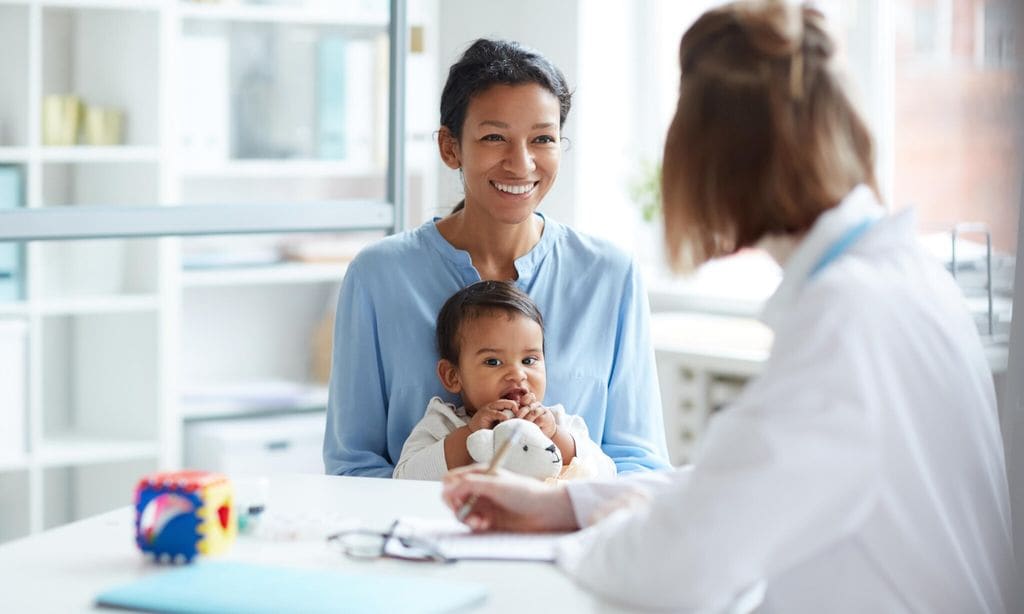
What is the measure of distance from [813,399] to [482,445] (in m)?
0.77

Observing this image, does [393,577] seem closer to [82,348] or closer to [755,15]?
[755,15]

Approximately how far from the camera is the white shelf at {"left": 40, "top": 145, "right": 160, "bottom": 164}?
136 inches

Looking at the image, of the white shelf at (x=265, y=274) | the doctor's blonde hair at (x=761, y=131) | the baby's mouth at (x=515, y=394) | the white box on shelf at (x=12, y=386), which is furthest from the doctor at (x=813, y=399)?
the white shelf at (x=265, y=274)

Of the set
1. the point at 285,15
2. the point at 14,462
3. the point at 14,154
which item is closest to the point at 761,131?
the point at 14,154

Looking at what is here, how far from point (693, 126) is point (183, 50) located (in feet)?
8.94

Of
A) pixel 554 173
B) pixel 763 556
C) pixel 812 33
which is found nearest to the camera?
pixel 763 556

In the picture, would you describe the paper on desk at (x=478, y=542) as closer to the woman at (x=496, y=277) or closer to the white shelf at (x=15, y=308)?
the woman at (x=496, y=277)

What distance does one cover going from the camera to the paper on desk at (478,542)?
1376 millimetres

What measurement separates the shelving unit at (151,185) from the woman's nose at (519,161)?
4.64ft

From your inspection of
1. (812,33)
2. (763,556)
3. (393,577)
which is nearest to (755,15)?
(812,33)

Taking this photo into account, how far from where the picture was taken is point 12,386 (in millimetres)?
3449

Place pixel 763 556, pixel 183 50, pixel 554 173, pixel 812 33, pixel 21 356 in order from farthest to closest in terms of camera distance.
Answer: pixel 183 50, pixel 21 356, pixel 554 173, pixel 812 33, pixel 763 556

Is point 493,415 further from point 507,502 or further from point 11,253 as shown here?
point 11,253

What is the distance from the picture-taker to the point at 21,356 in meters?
3.46
